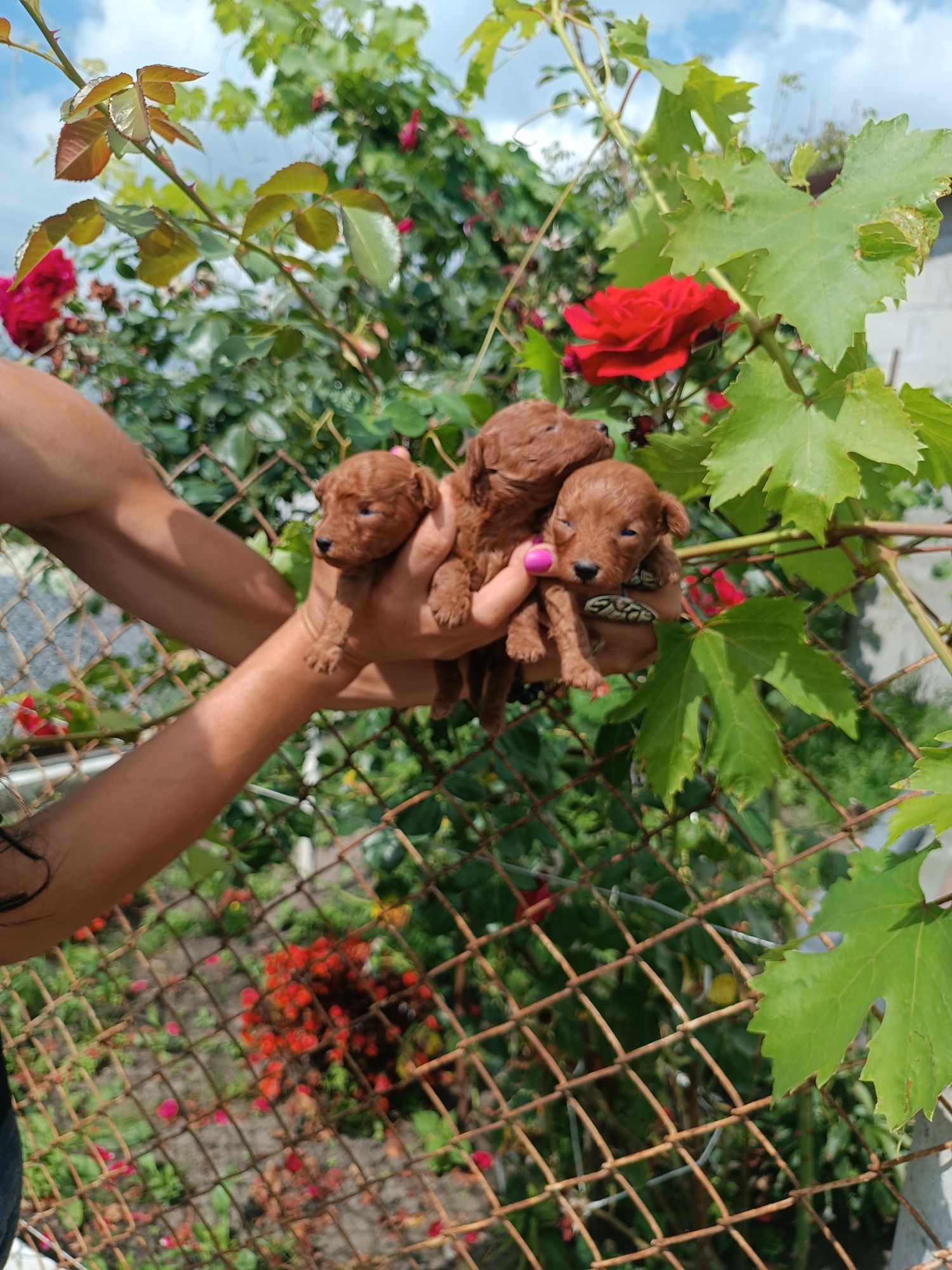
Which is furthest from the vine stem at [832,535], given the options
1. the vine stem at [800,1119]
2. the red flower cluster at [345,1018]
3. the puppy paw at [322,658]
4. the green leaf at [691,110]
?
the red flower cluster at [345,1018]

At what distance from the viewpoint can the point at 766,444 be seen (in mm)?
923

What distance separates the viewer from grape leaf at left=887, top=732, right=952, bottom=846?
0.79m

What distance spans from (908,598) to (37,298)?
6.92 feet

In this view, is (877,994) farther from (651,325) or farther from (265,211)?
(265,211)

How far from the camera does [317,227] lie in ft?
4.29

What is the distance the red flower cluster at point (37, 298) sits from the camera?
2.19 meters

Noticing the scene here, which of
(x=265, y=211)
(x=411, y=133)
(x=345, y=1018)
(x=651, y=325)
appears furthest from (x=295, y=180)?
(x=345, y=1018)

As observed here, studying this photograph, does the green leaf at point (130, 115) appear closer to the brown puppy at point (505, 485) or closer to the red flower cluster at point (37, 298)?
the brown puppy at point (505, 485)

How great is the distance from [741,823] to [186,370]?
186 centimetres

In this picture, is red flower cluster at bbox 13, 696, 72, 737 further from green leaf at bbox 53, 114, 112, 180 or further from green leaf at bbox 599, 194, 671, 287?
green leaf at bbox 599, 194, 671, 287

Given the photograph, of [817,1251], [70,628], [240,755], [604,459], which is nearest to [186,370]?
[70,628]

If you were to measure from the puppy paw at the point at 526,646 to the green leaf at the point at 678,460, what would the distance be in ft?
0.94

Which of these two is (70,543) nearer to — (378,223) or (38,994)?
(378,223)

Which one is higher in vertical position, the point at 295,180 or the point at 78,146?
the point at 78,146
